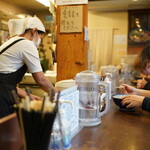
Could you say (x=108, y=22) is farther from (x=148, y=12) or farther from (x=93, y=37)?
(x=148, y=12)

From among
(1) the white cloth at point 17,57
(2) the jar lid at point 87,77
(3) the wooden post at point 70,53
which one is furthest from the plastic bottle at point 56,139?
(3) the wooden post at point 70,53

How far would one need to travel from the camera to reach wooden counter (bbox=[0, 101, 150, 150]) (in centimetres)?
75

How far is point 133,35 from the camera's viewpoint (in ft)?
18.6

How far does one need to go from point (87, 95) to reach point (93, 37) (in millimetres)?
4811

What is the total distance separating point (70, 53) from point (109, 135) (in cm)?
139

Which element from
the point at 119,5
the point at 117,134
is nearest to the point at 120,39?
the point at 119,5

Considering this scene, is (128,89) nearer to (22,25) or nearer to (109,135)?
(109,135)

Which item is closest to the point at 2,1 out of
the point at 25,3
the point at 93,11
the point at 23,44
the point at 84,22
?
the point at 25,3

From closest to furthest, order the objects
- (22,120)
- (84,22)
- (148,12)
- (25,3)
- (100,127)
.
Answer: (22,120)
(100,127)
(84,22)
(25,3)
(148,12)

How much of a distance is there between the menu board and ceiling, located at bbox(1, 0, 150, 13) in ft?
7.73

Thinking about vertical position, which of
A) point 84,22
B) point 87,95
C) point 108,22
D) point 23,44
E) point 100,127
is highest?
point 108,22

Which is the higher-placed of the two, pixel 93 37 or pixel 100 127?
pixel 93 37

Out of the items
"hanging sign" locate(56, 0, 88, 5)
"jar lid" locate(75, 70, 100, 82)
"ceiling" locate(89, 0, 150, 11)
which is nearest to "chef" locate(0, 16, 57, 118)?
"jar lid" locate(75, 70, 100, 82)

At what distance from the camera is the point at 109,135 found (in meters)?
1.10
